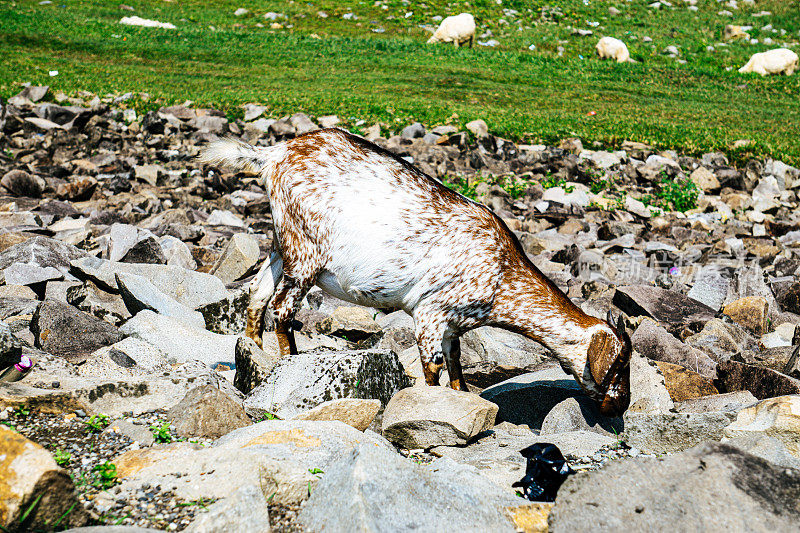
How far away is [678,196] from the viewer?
13445mm

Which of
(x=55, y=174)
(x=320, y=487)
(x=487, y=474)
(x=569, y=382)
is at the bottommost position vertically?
(x=55, y=174)

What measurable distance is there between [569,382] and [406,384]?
1.48 metres

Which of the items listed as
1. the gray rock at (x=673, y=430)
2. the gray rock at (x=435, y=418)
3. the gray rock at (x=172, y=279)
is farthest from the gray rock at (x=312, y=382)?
the gray rock at (x=172, y=279)

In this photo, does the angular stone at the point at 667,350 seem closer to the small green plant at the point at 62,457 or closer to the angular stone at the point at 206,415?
the angular stone at the point at 206,415

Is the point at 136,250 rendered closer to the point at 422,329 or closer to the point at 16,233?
the point at 16,233

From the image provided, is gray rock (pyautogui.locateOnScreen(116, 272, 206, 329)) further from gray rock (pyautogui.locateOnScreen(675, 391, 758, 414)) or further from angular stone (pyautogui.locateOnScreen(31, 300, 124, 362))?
gray rock (pyautogui.locateOnScreen(675, 391, 758, 414))

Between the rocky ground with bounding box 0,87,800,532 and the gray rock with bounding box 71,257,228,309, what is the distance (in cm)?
3

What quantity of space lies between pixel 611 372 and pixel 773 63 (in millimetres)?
24817

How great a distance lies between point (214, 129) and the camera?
16.0 m

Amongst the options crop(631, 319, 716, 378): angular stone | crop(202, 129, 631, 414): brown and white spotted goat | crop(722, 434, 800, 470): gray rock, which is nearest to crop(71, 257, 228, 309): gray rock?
crop(202, 129, 631, 414): brown and white spotted goat

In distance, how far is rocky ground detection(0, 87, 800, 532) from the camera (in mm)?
3438

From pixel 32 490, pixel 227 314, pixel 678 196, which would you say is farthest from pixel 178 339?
pixel 678 196

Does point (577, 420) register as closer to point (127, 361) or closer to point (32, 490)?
point (127, 361)

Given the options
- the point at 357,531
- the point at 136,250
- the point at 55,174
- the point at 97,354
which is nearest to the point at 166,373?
the point at 97,354
